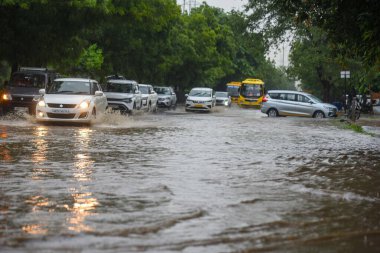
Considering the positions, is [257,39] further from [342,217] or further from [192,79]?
[342,217]

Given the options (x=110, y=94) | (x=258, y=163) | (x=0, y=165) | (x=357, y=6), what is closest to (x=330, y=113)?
(x=110, y=94)

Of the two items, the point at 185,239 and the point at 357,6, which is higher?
the point at 357,6

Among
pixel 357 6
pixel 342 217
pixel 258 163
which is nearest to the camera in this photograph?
pixel 342 217

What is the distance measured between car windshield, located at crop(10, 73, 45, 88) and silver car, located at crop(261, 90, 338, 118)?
1506cm

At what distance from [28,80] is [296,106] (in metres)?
16.2

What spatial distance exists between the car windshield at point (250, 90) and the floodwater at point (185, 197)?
44276 millimetres

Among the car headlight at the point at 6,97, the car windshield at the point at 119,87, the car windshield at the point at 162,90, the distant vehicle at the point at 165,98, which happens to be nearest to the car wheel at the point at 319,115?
the car windshield at the point at 119,87

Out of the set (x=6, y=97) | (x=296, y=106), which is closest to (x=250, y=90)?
(x=296, y=106)

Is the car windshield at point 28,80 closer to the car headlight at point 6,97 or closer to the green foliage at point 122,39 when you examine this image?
the car headlight at point 6,97

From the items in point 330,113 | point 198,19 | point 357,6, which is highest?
point 198,19

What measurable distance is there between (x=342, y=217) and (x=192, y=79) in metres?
63.1

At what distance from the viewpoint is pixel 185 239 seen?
20.3ft

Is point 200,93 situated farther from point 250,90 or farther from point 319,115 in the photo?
point 250,90

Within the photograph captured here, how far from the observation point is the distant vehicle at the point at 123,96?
32.9 metres
